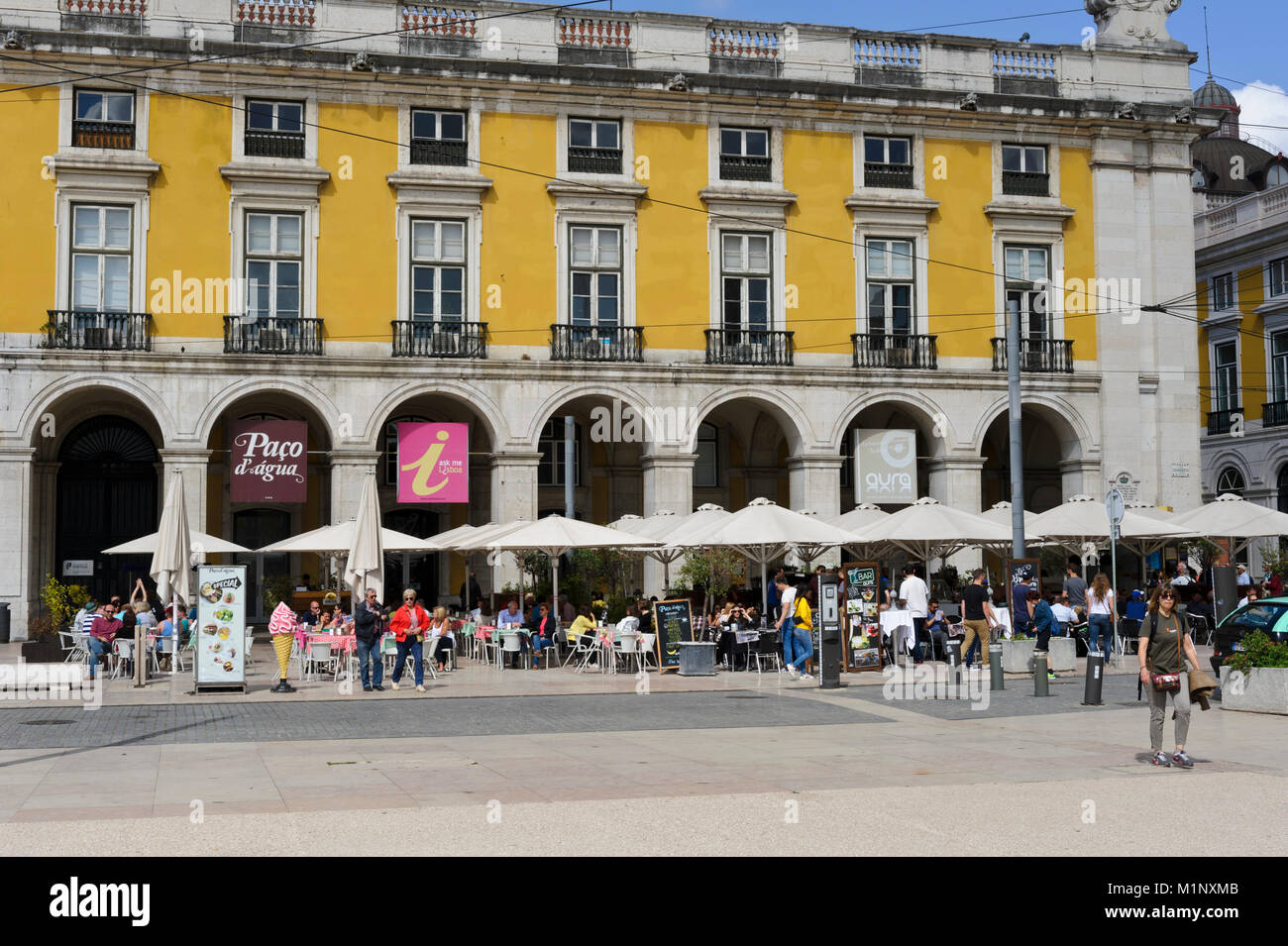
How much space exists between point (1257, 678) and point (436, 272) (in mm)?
22943

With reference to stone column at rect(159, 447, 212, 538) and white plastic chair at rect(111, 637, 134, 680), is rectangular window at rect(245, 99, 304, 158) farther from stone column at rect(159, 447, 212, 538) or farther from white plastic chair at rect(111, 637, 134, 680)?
white plastic chair at rect(111, 637, 134, 680)

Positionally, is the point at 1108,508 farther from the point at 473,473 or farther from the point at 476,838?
the point at 473,473

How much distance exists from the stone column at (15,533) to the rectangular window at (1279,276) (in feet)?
139

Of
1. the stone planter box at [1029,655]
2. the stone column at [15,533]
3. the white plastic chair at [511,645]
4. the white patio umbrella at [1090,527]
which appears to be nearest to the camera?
the stone planter box at [1029,655]

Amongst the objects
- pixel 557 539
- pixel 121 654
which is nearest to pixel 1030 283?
pixel 557 539

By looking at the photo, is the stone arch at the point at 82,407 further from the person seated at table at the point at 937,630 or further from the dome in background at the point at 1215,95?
the dome in background at the point at 1215,95

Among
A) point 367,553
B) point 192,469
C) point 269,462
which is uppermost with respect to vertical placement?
point 269,462

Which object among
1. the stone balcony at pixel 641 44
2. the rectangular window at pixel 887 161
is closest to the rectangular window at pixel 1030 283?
the rectangular window at pixel 887 161

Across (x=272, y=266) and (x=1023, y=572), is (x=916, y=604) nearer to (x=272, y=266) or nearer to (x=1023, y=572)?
(x=1023, y=572)

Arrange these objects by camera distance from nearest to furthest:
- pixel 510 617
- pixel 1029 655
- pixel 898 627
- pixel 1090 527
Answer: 1. pixel 1029 655
2. pixel 898 627
3. pixel 510 617
4. pixel 1090 527

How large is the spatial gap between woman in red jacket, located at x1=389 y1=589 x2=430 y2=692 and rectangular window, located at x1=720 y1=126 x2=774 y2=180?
1839 centimetres

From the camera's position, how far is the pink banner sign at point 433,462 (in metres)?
35.1

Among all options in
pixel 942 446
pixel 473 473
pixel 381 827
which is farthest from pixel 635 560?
pixel 381 827

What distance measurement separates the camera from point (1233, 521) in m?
31.0
